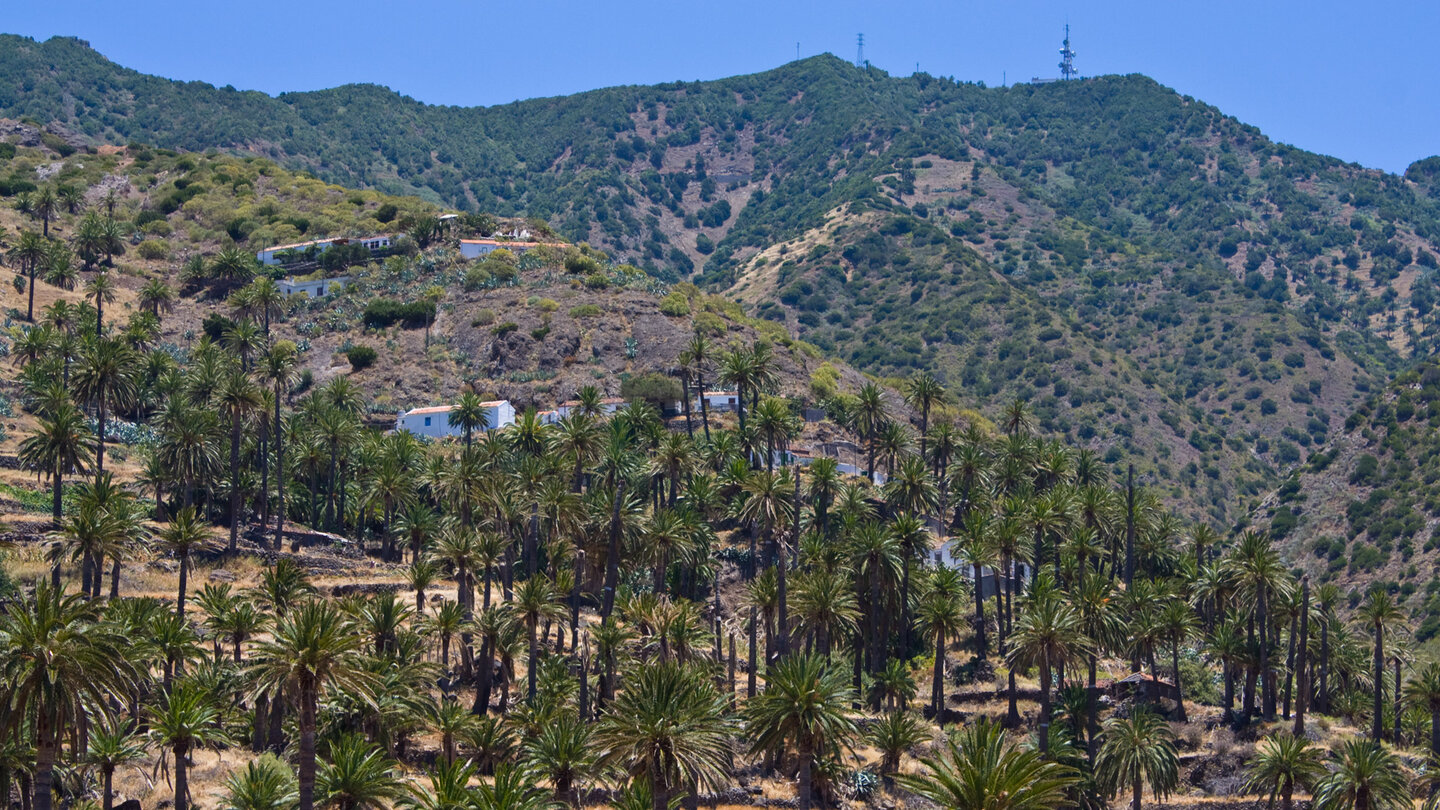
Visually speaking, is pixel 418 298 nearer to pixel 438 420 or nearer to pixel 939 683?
pixel 438 420

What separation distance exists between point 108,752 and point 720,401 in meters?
86.8

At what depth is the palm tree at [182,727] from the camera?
43.8 m

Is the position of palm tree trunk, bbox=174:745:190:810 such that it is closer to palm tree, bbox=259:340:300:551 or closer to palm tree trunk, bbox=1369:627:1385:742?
palm tree, bbox=259:340:300:551

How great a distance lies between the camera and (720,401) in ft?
416

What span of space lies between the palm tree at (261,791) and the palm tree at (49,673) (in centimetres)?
468

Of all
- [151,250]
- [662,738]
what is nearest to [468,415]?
[662,738]

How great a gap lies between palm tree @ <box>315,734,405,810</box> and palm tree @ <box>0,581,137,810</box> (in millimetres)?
6666

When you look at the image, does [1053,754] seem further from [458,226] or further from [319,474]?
[458,226]

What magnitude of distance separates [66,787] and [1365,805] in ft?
159


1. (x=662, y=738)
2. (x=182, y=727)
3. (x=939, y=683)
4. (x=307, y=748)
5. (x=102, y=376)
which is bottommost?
(x=939, y=683)

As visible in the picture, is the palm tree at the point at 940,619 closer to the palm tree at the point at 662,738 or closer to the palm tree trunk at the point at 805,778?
the palm tree trunk at the point at 805,778

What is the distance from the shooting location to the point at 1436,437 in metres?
137

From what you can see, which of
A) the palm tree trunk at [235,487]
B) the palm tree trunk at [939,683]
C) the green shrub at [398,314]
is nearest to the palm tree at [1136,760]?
the palm tree trunk at [939,683]

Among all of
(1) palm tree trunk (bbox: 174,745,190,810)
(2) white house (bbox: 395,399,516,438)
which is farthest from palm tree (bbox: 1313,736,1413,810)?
(2) white house (bbox: 395,399,516,438)
